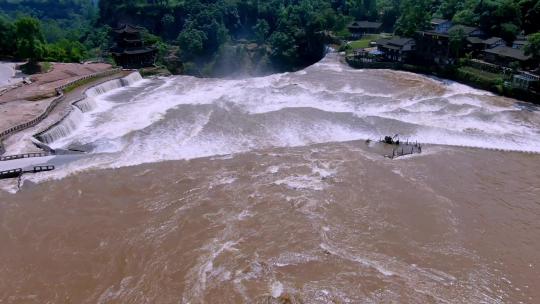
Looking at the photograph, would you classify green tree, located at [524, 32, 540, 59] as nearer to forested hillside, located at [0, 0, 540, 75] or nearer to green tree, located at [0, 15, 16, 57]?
forested hillside, located at [0, 0, 540, 75]

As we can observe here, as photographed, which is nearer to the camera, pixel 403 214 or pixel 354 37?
pixel 403 214

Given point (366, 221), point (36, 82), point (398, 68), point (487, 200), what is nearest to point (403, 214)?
point (366, 221)

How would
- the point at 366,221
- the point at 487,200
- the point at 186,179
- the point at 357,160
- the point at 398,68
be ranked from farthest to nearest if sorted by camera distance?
the point at 398,68, the point at 357,160, the point at 186,179, the point at 487,200, the point at 366,221

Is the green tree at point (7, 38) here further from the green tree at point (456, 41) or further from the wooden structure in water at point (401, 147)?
the green tree at point (456, 41)

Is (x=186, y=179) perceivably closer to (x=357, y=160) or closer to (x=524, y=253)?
(x=357, y=160)

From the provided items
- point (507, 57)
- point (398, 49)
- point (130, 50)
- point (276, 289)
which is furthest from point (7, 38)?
point (507, 57)

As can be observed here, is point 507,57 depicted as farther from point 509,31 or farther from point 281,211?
point 281,211

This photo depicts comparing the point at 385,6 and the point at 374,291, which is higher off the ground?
the point at 385,6
